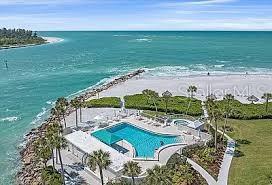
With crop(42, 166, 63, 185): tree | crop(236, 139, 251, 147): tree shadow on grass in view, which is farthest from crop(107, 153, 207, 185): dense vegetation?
crop(236, 139, 251, 147): tree shadow on grass

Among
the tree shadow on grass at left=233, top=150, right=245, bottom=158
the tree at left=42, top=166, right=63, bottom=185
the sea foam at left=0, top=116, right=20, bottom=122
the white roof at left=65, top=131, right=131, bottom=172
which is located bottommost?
the tree at left=42, top=166, right=63, bottom=185

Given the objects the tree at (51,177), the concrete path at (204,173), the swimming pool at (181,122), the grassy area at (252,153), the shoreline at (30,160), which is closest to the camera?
the tree at (51,177)

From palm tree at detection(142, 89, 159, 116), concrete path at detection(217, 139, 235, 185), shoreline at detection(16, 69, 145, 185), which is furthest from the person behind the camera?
palm tree at detection(142, 89, 159, 116)

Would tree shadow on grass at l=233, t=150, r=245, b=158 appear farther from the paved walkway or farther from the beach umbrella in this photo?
the beach umbrella

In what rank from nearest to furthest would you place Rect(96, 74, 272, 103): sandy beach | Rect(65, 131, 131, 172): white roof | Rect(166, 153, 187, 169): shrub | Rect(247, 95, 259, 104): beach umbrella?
Rect(166, 153, 187, 169): shrub < Rect(65, 131, 131, 172): white roof < Rect(247, 95, 259, 104): beach umbrella < Rect(96, 74, 272, 103): sandy beach

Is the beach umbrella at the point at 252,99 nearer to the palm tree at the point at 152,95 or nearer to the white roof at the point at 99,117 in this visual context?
the palm tree at the point at 152,95

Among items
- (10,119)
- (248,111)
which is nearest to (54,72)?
(10,119)

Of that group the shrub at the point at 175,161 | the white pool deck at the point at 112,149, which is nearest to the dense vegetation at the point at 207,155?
the white pool deck at the point at 112,149
